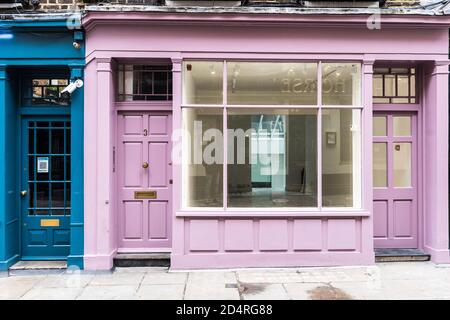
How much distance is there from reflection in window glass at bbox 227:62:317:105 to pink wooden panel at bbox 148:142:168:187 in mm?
1496

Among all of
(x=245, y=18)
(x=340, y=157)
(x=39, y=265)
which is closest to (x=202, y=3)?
(x=245, y=18)

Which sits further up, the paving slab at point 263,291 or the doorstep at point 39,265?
the doorstep at point 39,265

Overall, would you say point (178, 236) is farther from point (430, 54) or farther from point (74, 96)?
point (430, 54)

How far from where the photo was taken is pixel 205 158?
24.7 ft

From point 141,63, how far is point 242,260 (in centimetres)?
382

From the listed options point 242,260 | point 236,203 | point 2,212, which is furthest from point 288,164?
point 2,212

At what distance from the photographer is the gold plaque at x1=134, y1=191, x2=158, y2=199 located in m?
7.75

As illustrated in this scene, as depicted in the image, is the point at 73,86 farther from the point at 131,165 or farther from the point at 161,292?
the point at 161,292

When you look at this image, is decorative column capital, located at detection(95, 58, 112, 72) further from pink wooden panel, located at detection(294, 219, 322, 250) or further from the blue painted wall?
pink wooden panel, located at detection(294, 219, 322, 250)

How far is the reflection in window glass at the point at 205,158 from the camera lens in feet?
24.6

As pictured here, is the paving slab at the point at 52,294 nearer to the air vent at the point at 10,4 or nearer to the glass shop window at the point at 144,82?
the glass shop window at the point at 144,82

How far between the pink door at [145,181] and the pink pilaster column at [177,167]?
46 cm

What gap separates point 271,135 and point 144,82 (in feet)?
8.06

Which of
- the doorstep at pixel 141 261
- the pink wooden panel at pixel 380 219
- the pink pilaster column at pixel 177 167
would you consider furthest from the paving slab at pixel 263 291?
the pink wooden panel at pixel 380 219
